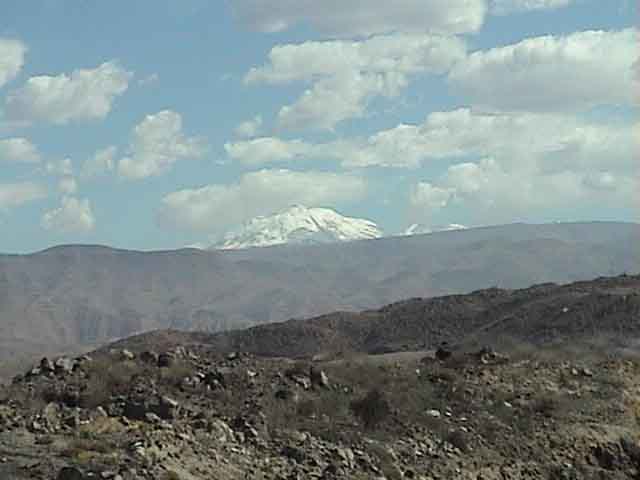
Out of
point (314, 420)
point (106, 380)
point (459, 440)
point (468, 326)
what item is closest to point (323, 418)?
point (314, 420)

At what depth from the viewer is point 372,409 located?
18047mm

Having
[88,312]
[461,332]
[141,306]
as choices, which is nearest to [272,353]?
[461,332]

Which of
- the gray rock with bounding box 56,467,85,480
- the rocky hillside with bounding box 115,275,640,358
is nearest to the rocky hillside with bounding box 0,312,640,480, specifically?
the gray rock with bounding box 56,467,85,480

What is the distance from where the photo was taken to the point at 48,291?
643 feet

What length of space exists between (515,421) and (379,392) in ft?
9.39

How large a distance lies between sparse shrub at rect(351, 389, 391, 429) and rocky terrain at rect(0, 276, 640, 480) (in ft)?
0.08

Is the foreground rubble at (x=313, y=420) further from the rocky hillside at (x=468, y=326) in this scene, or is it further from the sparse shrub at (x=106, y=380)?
the rocky hillside at (x=468, y=326)

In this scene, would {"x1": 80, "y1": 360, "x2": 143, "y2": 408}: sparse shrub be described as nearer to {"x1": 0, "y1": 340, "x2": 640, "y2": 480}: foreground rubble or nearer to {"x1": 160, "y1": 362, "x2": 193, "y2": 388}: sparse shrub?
{"x1": 0, "y1": 340, "x2": 640, "y2": 480}: foreground rubble

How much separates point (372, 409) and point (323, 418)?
113 cm

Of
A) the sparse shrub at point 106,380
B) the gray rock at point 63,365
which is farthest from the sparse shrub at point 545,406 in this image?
the gray rock at point 63,365

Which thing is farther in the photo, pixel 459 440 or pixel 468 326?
pixel 468 326

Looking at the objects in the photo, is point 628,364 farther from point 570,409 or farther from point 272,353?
point 272,353

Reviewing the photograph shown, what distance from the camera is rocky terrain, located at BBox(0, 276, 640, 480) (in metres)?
13.9

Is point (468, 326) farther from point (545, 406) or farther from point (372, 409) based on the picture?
point (372, 409)
